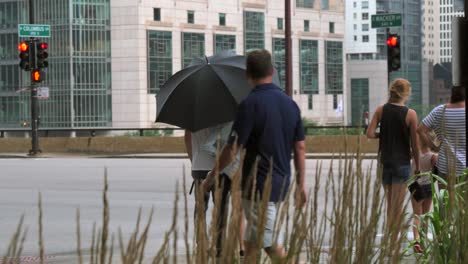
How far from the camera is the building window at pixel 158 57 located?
98.8m

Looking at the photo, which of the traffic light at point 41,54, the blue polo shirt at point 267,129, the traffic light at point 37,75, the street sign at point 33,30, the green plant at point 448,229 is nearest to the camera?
the green plant at point 448,229

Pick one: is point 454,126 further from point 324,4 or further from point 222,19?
point 324,4

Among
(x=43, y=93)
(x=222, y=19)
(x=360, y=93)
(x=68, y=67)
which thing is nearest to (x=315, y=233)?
(x=43, y=93)

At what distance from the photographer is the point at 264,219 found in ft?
11.0

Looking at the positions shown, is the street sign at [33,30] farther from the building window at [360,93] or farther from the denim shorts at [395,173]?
the building window at [360,93]

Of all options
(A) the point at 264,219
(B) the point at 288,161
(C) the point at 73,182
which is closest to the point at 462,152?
(B) the point at 288,161

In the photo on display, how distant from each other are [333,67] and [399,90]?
10729 centimetres

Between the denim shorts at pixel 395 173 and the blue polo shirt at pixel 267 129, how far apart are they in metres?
3.36

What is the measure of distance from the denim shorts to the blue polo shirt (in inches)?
132

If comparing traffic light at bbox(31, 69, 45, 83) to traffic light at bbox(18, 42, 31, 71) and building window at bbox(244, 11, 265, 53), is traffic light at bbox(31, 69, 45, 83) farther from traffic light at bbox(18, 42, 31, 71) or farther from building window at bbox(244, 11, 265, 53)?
building window at bbox(244, 11, 265, 53)

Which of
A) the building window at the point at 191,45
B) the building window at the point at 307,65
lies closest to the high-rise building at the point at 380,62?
the building window at the point at 307,65

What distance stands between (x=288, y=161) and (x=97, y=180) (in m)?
19.5

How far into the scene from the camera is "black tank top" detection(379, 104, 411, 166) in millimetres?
10344

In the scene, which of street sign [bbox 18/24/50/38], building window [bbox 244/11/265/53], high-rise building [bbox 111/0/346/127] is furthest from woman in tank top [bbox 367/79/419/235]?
building window [bbox 244/11/265/53]
